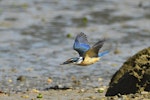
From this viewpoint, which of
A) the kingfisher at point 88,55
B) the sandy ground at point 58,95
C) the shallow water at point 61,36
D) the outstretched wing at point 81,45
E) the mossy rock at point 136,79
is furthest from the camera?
the shallow water at point 61,36

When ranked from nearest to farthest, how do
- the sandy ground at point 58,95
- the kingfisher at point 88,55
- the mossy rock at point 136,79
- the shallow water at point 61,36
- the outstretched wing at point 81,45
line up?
the mossy rock at point 136,79
the kingfisher at point 88,55
the outstretched wing at point 81,45
the sandy ground at point 58,95
the shallow water at point 61,36

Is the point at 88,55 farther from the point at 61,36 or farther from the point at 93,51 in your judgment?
the point at 61,36

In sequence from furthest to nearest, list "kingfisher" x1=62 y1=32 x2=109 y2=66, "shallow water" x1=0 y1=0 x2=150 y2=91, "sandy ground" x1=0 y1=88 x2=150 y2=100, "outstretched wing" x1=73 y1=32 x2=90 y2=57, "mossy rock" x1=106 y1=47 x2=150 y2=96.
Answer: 1. "shallow water" x1=0 y1=0 x2=150 y2=91
2. "sandy ground" x1=0 y1=88 x2=150 y2=100
3. "outstretched wing" x1=73 y1=32 x2=90 y2=57
4. "kingfisher" x1=62 y1=32 x2=109 y2=66
5. "mossy rock" x1=106 y1=47 x2=150 y2=96

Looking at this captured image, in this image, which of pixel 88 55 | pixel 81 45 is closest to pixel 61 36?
pixel 81 45

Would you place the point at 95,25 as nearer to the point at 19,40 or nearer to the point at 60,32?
the point at 60,32

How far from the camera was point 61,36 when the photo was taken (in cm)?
1405

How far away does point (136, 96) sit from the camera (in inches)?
282

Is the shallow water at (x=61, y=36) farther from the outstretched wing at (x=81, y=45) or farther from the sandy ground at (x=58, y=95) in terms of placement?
the outstretched wing at (x=81, y=45)

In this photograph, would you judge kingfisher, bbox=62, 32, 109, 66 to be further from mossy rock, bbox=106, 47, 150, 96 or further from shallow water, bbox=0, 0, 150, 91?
shallow water, bbox=0, 0, 150, 91

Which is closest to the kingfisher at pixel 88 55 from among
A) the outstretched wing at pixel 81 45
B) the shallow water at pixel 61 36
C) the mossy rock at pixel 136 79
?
the outstretched wing at pixel 81 45

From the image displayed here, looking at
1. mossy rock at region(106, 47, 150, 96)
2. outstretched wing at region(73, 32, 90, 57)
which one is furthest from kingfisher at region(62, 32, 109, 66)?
mossy rock at region(106, 47, 150, 96)

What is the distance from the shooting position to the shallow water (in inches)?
416

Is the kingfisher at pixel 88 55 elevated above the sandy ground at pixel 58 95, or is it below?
above

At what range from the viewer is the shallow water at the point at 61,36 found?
1056cm
